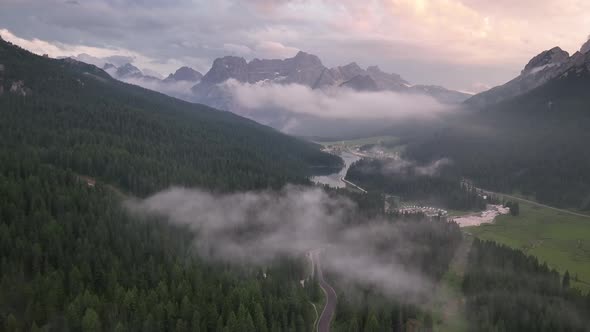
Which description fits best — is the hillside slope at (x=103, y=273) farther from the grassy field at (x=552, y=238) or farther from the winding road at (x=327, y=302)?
the grassy field at (x=552, y=238)

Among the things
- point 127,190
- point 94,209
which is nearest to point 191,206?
point 127,190

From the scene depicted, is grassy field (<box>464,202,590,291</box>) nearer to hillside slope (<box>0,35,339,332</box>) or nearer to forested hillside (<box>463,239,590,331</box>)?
forested hillside (<box>463,239,590,331</box>)

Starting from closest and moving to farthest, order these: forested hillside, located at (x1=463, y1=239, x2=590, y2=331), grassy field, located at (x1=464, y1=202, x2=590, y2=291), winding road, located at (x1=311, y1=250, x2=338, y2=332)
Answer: forested hillside, located at (x1=463, y1=239, x2=590, y2=331), winding road, located at (x1=311, y1=250, x2=338, y2=332), grassy field, located at (x1=464, y1=202, x2=590, y2=291)

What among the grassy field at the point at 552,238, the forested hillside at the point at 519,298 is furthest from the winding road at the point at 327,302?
the grassy field at the point at 552,238

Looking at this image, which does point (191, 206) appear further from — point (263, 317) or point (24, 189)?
point (263, 317)

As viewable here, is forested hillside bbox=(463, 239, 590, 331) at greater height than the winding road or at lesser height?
→ greater

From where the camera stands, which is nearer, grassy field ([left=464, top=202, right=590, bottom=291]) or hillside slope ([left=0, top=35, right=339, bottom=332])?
hillside slope ([left=0, top=35, right=339, bottom=332])

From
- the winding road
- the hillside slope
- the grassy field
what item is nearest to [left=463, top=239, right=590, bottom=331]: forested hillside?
the grassy field
